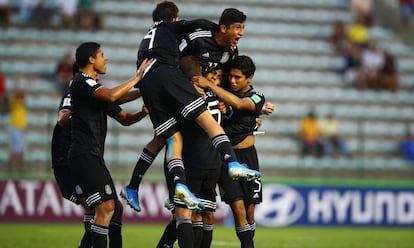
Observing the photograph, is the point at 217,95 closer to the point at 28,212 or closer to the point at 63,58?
the point at 28,212

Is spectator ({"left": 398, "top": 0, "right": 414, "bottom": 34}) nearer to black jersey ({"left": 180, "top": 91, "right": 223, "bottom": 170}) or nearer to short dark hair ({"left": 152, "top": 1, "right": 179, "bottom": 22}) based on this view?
short dark hair ({"left": 152, "top": 1, "right": 179, "bottom": 22})

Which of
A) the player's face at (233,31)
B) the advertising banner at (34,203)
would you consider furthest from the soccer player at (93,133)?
the advertising banner at (34,203)

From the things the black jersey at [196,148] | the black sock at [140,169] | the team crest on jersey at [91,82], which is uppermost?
the team crest on jersey at [91,82]

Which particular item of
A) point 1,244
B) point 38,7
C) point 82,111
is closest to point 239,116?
point 82,111

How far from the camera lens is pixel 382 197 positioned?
23.0 m

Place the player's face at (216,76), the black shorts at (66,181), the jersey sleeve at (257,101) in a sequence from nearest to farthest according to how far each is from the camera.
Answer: the player's face at (216,76), the jersey sleeve at (257,101), the black shorts at (66,181)

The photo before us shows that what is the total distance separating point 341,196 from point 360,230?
1.21 m

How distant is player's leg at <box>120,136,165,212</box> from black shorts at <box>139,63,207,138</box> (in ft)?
2.01

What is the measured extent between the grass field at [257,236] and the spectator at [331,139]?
2.39m

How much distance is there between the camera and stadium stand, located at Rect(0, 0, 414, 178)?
24.5 metres

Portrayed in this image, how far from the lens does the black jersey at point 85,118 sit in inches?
464

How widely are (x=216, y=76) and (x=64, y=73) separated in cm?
1271

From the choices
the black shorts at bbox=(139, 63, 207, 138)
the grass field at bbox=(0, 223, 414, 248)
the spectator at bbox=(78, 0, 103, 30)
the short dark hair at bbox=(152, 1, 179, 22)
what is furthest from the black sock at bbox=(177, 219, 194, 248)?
the spectator at bbox=(78, 0, 103, 30)

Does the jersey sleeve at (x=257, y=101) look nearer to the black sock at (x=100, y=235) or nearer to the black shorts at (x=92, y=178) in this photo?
the black shorts at (x=92, y=178)
